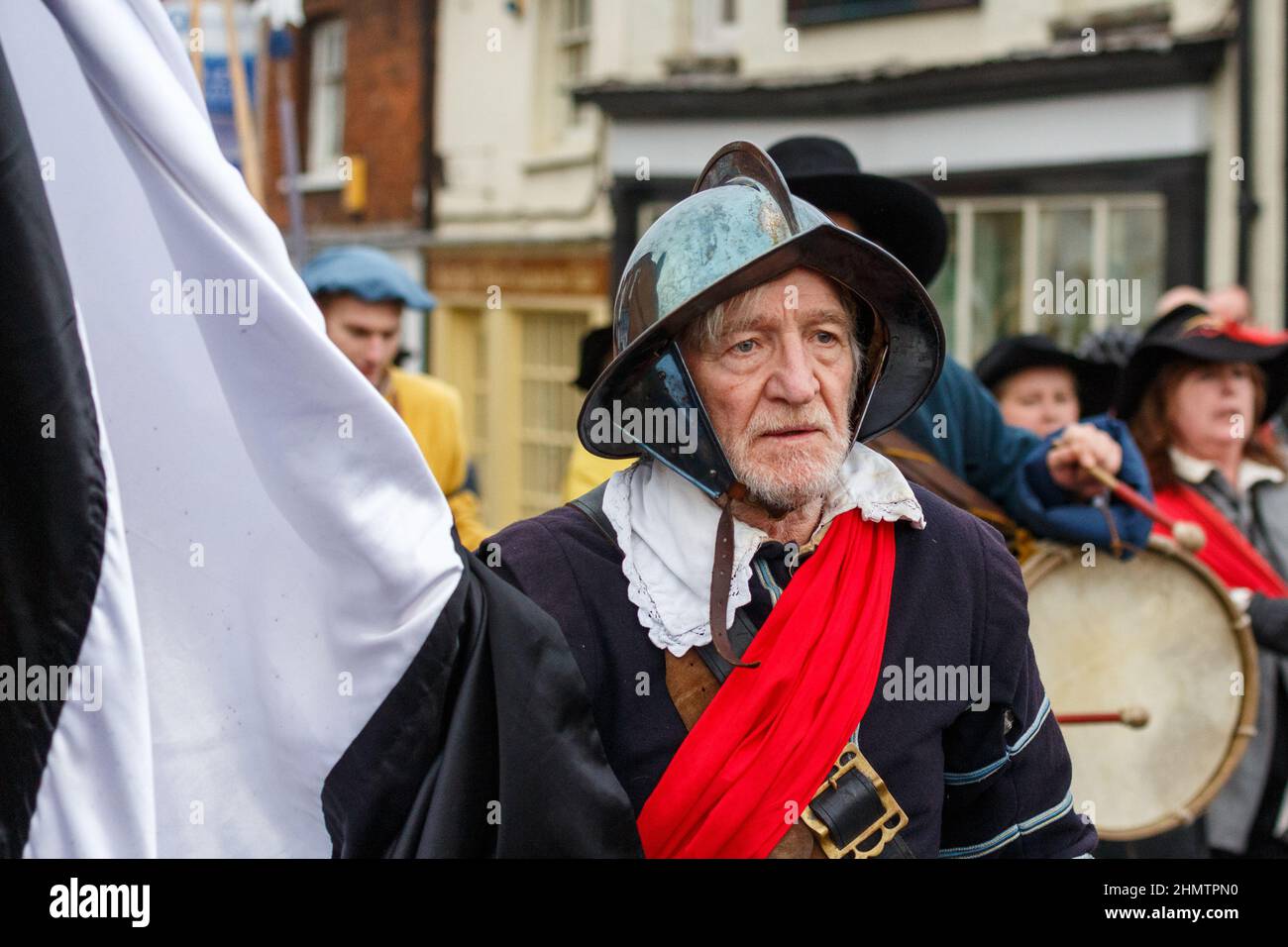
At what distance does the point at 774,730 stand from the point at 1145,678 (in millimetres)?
2408

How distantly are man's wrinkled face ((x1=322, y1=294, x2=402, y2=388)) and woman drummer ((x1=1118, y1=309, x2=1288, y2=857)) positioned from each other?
8.01ft

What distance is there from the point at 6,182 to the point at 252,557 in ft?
1.86

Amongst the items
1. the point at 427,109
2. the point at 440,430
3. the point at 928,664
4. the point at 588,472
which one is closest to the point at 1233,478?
the point at 588,472

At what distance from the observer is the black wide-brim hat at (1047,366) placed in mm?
5406

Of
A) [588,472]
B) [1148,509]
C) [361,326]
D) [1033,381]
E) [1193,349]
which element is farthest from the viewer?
[1033,381]

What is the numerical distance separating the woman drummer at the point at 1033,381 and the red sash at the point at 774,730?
3.34 m

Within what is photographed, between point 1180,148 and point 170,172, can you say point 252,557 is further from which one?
point 1180,148

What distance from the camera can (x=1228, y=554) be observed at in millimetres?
4566

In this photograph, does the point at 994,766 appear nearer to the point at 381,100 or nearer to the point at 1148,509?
the point at 1148,509

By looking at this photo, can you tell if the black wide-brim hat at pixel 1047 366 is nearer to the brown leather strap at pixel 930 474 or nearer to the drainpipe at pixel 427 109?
the brown leather strap at pixel 930 474

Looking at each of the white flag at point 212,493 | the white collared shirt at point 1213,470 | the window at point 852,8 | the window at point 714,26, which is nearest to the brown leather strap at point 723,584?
the white flag at point 212,493

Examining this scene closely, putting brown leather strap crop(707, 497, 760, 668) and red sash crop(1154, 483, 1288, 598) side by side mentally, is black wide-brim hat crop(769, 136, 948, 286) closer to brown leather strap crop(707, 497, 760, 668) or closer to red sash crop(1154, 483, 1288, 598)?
red sash crop(1154, 483, 1288, 598)
